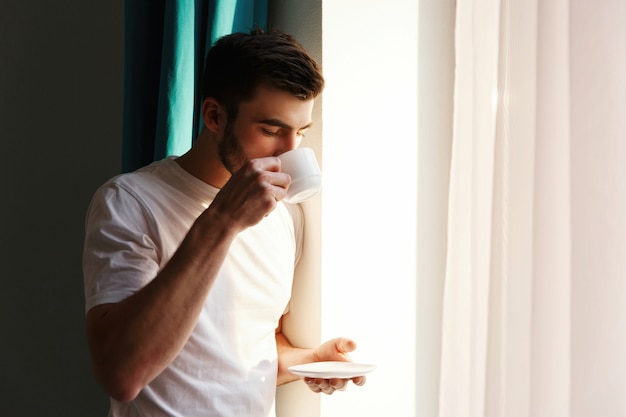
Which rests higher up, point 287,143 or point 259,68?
point 259,68

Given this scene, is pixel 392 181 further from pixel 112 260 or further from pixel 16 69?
pixel 16 69

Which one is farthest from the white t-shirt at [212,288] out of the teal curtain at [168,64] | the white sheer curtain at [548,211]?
the white sheer curtain at [548,211]

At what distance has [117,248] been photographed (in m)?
1.06

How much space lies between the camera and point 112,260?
1.04 metres

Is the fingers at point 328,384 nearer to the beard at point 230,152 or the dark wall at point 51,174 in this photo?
the beard at point 230,152

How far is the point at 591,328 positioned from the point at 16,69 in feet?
6.26

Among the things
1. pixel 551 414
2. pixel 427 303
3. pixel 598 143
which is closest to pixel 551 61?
pixel 598 143

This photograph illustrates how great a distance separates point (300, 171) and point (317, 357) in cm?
37

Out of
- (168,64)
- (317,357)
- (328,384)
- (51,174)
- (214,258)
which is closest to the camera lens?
(214,258)

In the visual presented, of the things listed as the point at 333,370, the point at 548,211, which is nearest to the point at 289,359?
the point at 333,370

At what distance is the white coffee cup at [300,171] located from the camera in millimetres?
1097

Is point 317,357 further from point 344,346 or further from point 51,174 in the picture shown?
point 51,174

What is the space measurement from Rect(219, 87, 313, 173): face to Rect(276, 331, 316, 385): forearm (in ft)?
1.22

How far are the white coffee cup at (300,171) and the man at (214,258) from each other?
0.07 feet
